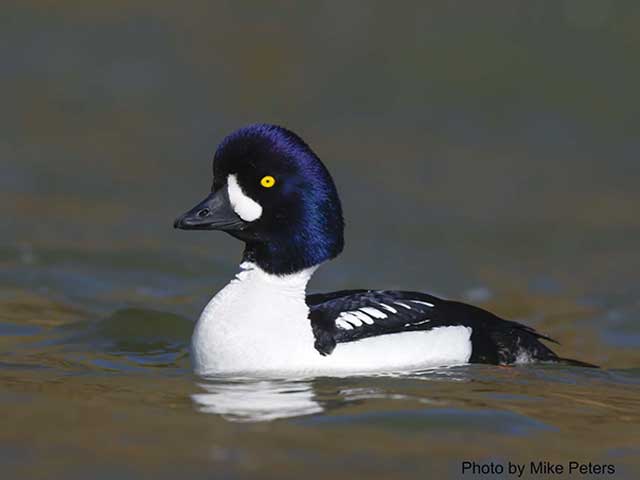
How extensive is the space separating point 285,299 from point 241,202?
638 mm

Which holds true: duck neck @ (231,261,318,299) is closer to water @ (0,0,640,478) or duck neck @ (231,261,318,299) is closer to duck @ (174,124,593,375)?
duck @ (174,124,593,375)

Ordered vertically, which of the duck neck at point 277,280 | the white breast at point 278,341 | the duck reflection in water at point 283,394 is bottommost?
the duck reflection in water at point 283,394

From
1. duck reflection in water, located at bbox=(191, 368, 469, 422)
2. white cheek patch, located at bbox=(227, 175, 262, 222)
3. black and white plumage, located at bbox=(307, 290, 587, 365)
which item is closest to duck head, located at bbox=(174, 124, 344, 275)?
white cheek patch, located at bbox=(227, 175, 262, 222)

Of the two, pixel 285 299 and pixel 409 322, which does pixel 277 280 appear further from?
pixel 409 322

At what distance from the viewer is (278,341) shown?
8.38m

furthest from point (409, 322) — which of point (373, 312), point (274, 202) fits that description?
point (274, 202)

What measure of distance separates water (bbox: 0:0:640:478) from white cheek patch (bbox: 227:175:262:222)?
102 cm

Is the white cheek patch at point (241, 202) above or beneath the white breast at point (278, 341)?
above

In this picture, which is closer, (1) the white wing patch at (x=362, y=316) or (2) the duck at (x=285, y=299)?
(2) the duck at (x=285, y=299)

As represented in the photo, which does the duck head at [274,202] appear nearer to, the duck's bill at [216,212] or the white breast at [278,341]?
the duck's bill at [216,212]

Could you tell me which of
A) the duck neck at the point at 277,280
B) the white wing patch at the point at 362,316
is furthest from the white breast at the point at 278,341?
the white wing patch at the point at 362,316

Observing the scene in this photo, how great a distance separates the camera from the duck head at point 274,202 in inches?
334

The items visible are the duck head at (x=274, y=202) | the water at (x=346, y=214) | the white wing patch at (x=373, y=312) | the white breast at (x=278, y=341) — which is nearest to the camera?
the water at (x=346, y=214)

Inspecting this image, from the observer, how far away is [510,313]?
12.9 meters
